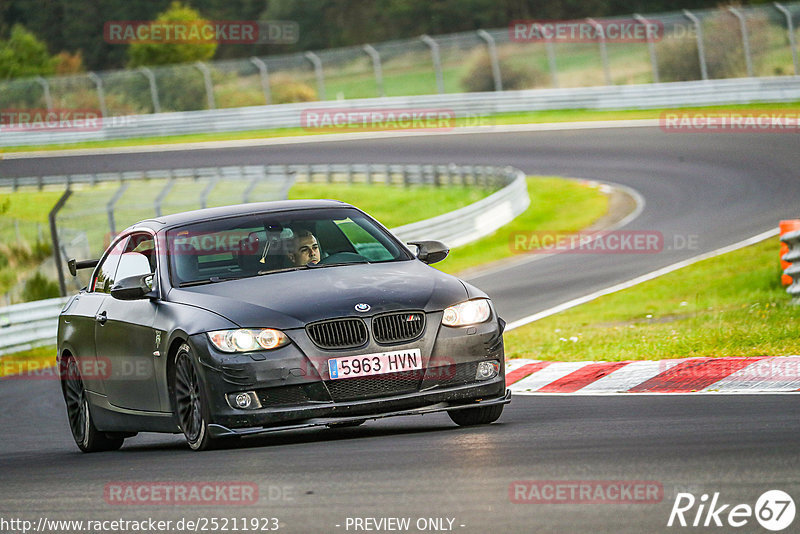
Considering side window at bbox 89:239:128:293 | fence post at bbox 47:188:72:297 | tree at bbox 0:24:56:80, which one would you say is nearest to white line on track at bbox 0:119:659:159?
tree at bbox 0:24:56:80

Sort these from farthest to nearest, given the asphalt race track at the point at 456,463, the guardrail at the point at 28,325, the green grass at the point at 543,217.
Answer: the green grass at the point at 543,217, the guardrail at the point at 28,325, the asphalt race track at the point at 456,463

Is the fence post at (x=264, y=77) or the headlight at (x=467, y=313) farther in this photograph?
the fence post at (x=264, y=77)

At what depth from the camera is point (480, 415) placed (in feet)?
27.3

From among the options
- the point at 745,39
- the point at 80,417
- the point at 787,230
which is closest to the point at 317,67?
the point at 745,39

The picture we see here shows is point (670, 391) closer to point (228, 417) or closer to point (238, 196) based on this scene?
point (228, 417)

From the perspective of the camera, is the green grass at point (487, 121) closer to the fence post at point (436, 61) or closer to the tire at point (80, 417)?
the fence post at point (436, 61)

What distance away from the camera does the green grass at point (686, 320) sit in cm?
1125

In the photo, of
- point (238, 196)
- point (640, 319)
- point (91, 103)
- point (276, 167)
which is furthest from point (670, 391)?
point (91, 103)

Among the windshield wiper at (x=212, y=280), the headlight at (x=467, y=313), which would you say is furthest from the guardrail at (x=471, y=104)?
the windshield wiper at (x=212, y=280)

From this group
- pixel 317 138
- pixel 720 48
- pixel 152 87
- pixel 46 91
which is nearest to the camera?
pixel 720 48

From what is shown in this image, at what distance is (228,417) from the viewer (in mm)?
7566

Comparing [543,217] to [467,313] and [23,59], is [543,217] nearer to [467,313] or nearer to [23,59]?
[467,313]

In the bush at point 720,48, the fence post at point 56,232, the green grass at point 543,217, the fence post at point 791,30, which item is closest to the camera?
the fence post at point 56,232

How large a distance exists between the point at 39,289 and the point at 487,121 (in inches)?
960
